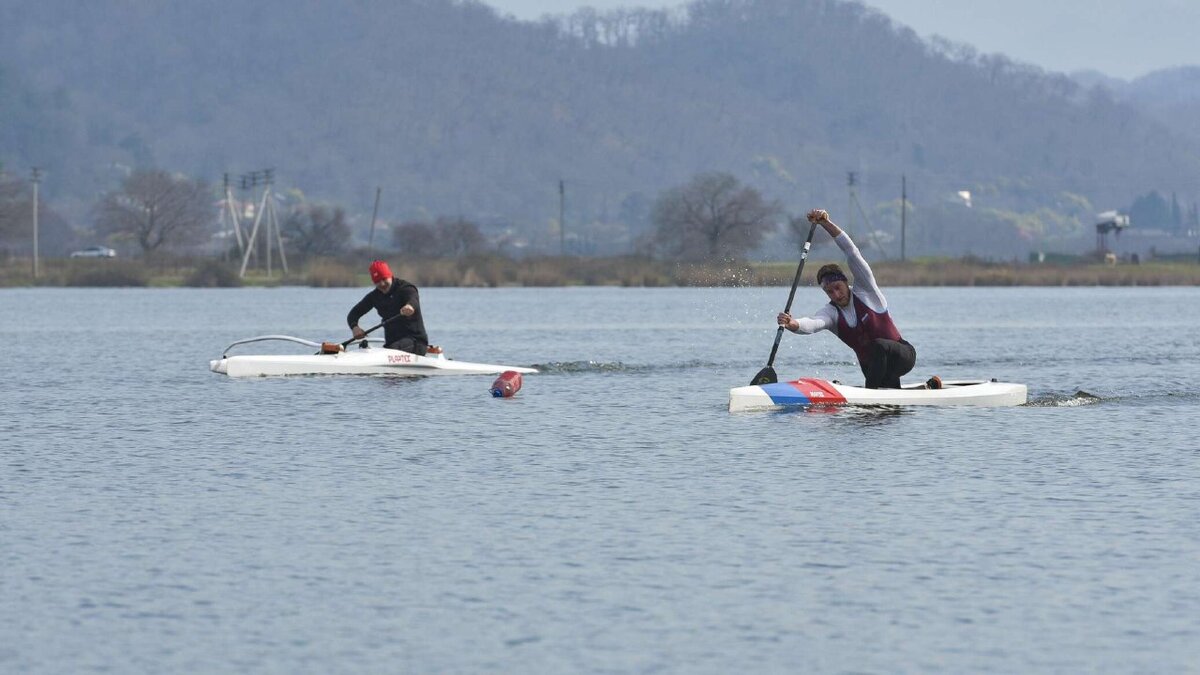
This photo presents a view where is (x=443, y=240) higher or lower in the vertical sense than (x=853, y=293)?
higher

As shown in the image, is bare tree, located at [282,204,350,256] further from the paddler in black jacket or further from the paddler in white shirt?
the paddler in white shirt

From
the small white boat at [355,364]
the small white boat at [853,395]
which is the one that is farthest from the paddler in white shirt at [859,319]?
the small white boat at [355,364]

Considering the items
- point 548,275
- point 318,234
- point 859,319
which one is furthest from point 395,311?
point 318,234

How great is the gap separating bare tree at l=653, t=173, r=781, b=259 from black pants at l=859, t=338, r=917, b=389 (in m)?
111

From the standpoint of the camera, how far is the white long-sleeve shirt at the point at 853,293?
23062 mm

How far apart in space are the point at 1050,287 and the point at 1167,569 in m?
109

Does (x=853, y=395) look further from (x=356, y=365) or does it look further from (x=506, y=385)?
(x=356, y=365)

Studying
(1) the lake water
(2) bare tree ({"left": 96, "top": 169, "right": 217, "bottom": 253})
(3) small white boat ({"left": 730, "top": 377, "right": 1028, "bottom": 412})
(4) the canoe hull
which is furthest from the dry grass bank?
(3) small white boat ({"left": 730, "top": 377, "right": 1028, "bottom": 412})

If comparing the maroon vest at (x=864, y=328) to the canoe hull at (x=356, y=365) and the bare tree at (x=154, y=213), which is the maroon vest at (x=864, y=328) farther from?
the bare tree at (x=154, y=213)

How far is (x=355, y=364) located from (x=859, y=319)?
10.5 metres

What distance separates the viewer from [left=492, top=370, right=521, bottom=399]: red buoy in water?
95.1 feet

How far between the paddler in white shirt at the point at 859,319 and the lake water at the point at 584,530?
721 millimetres

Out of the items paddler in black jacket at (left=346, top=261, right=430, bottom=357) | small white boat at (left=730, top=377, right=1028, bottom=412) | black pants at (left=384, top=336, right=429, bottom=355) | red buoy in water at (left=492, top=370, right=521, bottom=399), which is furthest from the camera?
black pants at (left=384, top=336, right=429, bottom=355)

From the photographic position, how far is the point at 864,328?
23.9 meters
